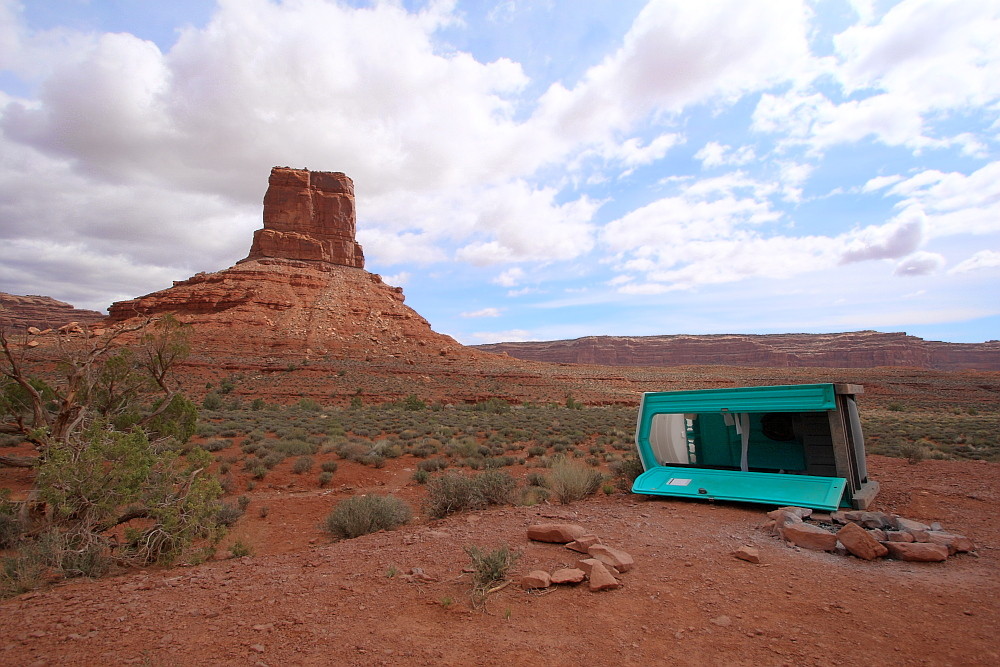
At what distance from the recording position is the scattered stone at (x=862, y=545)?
508 centimetres

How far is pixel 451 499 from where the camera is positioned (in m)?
7.81

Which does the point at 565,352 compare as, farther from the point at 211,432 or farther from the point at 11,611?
the point at 11,611

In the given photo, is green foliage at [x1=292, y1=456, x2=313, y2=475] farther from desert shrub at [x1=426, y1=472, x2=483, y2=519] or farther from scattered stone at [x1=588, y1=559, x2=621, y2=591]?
scattered stone at [x1=588, y1=559, x2=621, y2=591]

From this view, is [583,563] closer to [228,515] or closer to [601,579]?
[601,579]

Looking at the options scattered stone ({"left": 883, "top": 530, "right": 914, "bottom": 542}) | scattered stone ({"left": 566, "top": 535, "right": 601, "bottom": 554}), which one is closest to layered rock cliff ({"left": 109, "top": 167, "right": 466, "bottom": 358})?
scattered stone ({"left": 566, "top": 535, "right": 601, "bottom": 554})

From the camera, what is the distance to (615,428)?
20.8m

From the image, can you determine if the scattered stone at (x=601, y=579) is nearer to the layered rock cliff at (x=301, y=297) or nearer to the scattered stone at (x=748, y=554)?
the scattered stone at (x=748, y=554)

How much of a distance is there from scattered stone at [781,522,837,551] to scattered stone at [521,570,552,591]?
3.10m

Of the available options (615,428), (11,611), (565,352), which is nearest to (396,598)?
(11,611)

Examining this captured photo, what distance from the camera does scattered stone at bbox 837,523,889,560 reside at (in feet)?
16.7

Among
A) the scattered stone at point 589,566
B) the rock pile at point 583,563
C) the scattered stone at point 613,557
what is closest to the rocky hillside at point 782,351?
the rock pile at point 583,563

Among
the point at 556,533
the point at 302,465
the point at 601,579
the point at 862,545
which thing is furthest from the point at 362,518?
the point at 302,465

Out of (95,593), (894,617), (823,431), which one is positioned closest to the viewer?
(894,617)

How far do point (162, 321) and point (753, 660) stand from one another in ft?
31.5
